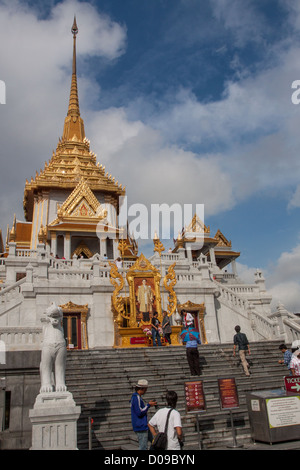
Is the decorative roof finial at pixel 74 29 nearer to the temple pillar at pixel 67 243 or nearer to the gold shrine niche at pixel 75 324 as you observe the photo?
the temple pillar at pixel 67 243

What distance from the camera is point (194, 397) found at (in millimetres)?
9141

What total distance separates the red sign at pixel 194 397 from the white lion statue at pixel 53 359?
277 centimetres

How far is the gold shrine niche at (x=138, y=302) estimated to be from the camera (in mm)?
18109

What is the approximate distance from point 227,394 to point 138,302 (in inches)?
392

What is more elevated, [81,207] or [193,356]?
[81,207]

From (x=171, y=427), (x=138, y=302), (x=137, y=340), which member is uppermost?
(x=138, y=302)

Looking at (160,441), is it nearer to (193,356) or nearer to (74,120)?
(193,356)

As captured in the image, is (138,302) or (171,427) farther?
(138,302)

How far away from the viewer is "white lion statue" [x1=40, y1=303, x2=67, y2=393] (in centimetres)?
898

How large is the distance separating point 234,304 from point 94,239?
56.1 feet

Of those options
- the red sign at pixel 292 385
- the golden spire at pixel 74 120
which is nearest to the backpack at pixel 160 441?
the red sign at pixel 292 385

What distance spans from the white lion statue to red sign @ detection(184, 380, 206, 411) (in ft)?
9.08

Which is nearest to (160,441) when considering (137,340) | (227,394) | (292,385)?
(227,394)
